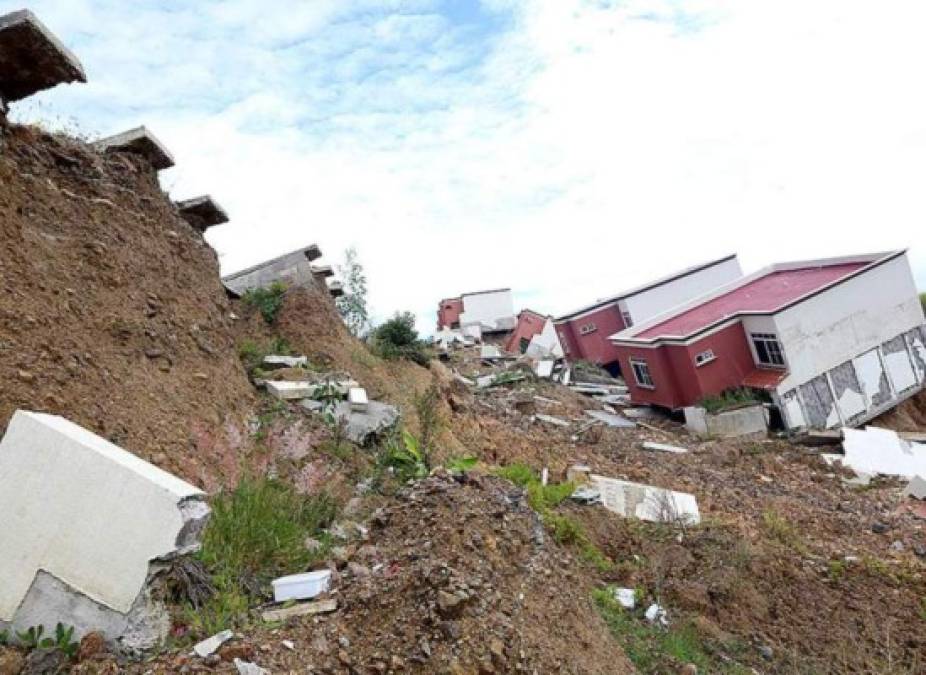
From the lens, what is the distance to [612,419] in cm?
1822

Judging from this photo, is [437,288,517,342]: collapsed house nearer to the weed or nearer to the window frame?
the window frame

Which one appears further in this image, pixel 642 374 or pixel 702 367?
pixel 642 374

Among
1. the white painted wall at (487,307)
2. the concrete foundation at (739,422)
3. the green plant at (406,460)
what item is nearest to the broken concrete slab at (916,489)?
the concrete foundation at (739,422)

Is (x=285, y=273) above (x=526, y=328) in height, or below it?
above

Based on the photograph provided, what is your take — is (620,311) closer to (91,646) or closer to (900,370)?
(900,370)

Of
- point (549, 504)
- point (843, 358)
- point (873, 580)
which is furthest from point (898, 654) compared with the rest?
point (843, 358)

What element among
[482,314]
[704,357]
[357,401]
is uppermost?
[357,401]

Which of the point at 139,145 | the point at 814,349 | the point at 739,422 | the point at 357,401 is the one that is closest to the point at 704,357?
the point at 739,422

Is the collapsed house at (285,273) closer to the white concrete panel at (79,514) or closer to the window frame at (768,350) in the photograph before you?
the white concrete panel at (79,514)

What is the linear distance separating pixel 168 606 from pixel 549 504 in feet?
15.2

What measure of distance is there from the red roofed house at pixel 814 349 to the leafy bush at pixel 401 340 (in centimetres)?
914

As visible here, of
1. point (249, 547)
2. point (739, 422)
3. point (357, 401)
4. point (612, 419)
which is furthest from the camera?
point (612, 419)

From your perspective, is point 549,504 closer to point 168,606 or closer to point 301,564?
point 301,564

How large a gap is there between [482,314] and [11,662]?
117ft
